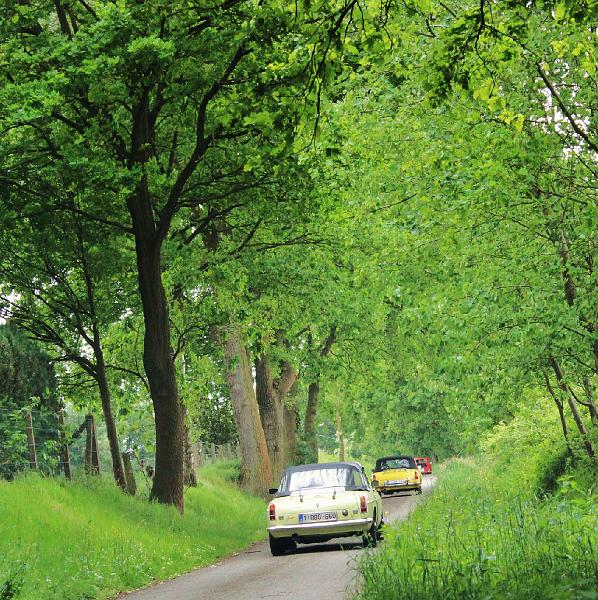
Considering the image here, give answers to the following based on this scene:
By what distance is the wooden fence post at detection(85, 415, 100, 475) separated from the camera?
66.2 feet

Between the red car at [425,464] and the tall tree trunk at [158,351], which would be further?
the red car at [425,464]

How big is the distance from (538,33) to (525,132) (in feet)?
5.58

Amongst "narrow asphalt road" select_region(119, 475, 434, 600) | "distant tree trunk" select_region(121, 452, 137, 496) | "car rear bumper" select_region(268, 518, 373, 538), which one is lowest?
"narrow asphalt road" select_region(119, 475, 434, 600)

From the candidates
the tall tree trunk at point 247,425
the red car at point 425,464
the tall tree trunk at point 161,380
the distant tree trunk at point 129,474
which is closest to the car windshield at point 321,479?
the tall tree trunk at point 161,380

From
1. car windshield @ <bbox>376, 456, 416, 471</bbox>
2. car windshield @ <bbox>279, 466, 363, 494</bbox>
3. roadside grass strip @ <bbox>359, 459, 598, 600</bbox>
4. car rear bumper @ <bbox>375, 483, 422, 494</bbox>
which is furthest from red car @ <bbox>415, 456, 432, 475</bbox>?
roadside grass strip @ <bbox>359, 459, 598, 600</bbox>

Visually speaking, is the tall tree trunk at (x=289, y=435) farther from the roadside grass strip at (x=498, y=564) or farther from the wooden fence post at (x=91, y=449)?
the roadside grass strip at (x=498, y=564)

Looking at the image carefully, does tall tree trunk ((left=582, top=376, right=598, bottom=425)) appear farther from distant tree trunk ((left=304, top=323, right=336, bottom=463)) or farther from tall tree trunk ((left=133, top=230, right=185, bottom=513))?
distant tree trunk ((left=304, top=323, right=336, bottom=463))

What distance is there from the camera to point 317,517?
55.7ft

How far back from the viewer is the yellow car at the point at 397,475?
41.4 metres

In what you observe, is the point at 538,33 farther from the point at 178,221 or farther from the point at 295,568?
the point at 178,221

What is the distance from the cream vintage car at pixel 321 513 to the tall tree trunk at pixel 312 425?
69.7 ft

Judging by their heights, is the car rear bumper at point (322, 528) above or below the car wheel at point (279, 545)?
above

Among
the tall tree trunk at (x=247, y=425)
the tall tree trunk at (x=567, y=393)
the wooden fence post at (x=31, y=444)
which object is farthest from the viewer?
the tall tree trunk at (x=247, y=425)

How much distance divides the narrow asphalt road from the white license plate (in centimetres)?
58
